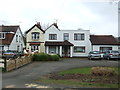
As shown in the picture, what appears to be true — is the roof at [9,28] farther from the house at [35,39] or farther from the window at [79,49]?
the window at [79,49]

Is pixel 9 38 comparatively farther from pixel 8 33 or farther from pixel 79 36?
pixel 79 36

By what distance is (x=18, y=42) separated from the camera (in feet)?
150

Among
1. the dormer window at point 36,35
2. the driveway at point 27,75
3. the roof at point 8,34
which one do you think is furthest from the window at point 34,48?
the driveway at point 27,75

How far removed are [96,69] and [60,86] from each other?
4167 millimetres

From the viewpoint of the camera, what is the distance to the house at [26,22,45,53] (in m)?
40.4

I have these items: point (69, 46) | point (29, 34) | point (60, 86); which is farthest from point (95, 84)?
point (29, 34)

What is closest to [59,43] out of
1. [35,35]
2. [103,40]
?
[35,35]

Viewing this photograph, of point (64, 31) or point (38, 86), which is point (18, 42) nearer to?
point (64, 31)

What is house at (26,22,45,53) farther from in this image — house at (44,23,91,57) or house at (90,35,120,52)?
house at (90,35,120,52)

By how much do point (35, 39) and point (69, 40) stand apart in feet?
24.3

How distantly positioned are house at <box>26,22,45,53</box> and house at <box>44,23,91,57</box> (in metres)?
1.15

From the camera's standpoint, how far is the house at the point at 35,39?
133ft

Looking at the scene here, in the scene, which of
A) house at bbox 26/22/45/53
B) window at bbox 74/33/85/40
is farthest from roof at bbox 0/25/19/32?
window at bbox 74/33/85/40

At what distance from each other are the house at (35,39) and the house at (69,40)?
1152 millimetres
